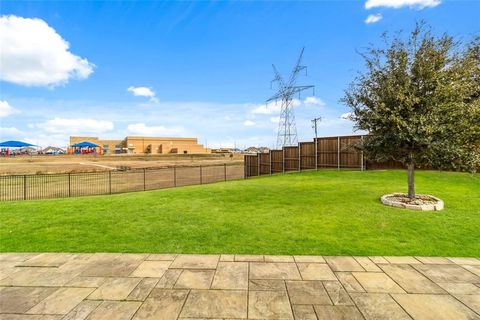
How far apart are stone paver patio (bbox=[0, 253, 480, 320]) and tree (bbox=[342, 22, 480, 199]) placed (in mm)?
3400

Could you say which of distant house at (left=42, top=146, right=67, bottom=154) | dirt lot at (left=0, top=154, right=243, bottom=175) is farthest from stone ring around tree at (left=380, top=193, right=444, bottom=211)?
distant house at (left=42, top=146, right=67, bottom=154)

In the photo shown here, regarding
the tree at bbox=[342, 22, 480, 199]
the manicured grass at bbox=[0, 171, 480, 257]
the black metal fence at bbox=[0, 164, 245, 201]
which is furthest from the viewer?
the black metal fence at bbox=[0, 164, 245, 201]

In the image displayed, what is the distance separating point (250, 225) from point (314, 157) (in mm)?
11785

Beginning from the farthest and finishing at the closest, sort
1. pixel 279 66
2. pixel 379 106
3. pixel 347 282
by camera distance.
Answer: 1. pixel 279 66
2. pixel 379 106
3. pixel 347 282

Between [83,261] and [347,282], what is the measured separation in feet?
11.2

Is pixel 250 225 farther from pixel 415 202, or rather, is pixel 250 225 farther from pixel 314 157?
pixel 314 157

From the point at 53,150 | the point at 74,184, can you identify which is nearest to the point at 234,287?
the point at 74,184

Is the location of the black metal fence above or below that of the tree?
below

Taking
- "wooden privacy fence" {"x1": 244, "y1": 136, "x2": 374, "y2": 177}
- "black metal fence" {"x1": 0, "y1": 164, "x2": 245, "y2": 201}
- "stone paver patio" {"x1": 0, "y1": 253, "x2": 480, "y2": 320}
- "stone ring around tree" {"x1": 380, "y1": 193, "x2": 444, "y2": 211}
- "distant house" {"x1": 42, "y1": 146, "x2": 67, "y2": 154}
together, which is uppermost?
"distant house" {"x1": 42, "y1": 146, "x2": 67, "y2": 154}

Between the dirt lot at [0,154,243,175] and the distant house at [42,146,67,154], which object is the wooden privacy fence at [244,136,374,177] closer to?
the dirt lot at [0,154,243,175]

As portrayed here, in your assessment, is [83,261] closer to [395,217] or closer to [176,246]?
[176,246]

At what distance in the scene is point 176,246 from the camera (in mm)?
4211

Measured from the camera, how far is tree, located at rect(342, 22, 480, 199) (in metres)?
6.11

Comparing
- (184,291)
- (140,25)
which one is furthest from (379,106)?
(140,25)
